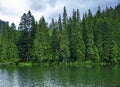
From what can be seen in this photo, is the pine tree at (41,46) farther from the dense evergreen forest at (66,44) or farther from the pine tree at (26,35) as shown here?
the pine tree at (26,35)

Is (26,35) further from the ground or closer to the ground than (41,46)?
further from the ground

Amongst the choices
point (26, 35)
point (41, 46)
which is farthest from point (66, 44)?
point (26, 35)

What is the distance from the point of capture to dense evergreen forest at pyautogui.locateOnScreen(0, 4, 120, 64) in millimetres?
98875

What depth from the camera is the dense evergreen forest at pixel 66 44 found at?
98.9 metres

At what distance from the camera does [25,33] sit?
106938 millimetres

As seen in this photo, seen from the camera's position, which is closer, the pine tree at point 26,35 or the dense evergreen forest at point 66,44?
the dense evergreen forest at point 66,44

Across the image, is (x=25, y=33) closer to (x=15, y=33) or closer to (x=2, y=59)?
(x=15, y=33)

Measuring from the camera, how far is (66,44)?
98688mm

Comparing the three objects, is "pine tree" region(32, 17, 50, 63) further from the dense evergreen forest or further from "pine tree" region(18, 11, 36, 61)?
"pine tree" region(18, 11, 36, 61)

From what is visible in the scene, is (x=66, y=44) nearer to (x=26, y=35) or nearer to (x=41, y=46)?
(x=41, y=46)

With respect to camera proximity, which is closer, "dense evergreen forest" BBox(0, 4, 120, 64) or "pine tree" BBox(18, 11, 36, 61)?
"dense evergreen forest" BBox(0, 4, 120, 64)

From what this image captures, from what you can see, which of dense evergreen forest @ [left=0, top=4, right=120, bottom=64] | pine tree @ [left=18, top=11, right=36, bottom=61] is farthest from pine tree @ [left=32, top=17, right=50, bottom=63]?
pine tree @ [left=18, top=11, right=36, bottom=61]

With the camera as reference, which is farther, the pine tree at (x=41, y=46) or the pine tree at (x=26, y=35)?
the pine tree at (x=26, y=35)

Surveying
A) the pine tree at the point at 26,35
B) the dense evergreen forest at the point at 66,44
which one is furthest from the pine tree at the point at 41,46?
the pine tree at the point at 26,35
